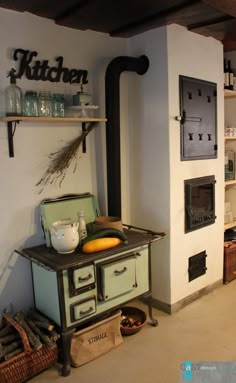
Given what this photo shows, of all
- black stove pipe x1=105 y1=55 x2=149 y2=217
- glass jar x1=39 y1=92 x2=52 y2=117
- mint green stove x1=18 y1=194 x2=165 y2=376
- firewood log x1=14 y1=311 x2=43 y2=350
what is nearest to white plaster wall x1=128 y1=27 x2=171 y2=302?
black stove pipe x1=105 y1=55 x2=149 y2=217

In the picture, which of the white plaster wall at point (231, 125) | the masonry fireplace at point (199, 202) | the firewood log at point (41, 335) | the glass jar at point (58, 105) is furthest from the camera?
the white plaster wall at point (231, 125)

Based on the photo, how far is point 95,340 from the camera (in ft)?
7.18

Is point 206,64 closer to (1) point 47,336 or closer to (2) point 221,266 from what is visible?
(2) point 221,266

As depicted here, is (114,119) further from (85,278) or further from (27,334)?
(27,334)

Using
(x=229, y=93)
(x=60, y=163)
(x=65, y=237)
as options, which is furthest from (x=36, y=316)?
(x=229, y=93)

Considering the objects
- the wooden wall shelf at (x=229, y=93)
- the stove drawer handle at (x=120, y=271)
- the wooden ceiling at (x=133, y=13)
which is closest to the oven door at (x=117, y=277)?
the stove drawer handle at (x=120, y=271)

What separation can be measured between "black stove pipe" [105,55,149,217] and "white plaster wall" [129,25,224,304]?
0.54 ft

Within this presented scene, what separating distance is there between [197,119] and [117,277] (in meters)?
1.40

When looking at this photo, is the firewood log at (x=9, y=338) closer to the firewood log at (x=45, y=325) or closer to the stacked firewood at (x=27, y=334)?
the stacked firewood at (x=27, y=334)

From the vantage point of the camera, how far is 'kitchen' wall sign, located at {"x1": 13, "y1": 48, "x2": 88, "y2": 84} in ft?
7.24

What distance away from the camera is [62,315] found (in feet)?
6.63

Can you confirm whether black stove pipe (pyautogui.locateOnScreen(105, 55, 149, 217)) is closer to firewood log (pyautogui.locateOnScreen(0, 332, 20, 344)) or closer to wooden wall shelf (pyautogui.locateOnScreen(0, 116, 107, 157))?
wooden wall shelf (pyautogui.locateOnScreen(0, 116, 107, 157))

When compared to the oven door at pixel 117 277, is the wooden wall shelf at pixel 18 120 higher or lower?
higher

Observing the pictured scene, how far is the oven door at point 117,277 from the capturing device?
217cm
